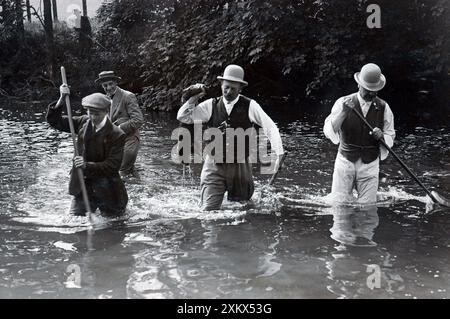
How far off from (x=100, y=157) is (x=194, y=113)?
1.22m

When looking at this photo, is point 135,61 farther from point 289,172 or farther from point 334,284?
point 334,284

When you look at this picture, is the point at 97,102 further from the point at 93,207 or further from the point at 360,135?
the point at 360,135

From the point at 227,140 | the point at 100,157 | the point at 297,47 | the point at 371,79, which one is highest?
the point at 297,47

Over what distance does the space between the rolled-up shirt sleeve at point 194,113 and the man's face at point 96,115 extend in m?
0.90

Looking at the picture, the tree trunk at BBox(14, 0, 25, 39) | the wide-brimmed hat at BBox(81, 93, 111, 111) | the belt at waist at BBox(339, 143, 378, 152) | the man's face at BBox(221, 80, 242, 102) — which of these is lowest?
the belt at waist at BBox(339, 143, 378, 152)

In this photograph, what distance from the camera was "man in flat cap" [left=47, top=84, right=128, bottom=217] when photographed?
6.64m

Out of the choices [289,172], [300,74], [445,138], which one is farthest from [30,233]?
[300,74]

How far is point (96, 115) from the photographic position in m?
6.66

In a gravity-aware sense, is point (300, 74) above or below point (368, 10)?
below

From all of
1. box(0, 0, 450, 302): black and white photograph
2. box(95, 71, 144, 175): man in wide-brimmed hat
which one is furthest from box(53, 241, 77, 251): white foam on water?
box(95, 71, 144, 175): man in wide-brimmed hat

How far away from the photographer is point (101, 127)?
22.0 feet

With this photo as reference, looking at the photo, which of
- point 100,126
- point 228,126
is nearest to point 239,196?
point 228,126

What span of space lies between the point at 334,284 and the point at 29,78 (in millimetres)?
24767

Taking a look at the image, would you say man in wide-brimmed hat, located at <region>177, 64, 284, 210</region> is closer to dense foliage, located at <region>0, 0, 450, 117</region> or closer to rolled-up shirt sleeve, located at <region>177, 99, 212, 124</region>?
rolled-up shirt sleeve, located at <region>177, 99, 212, 124</region>
